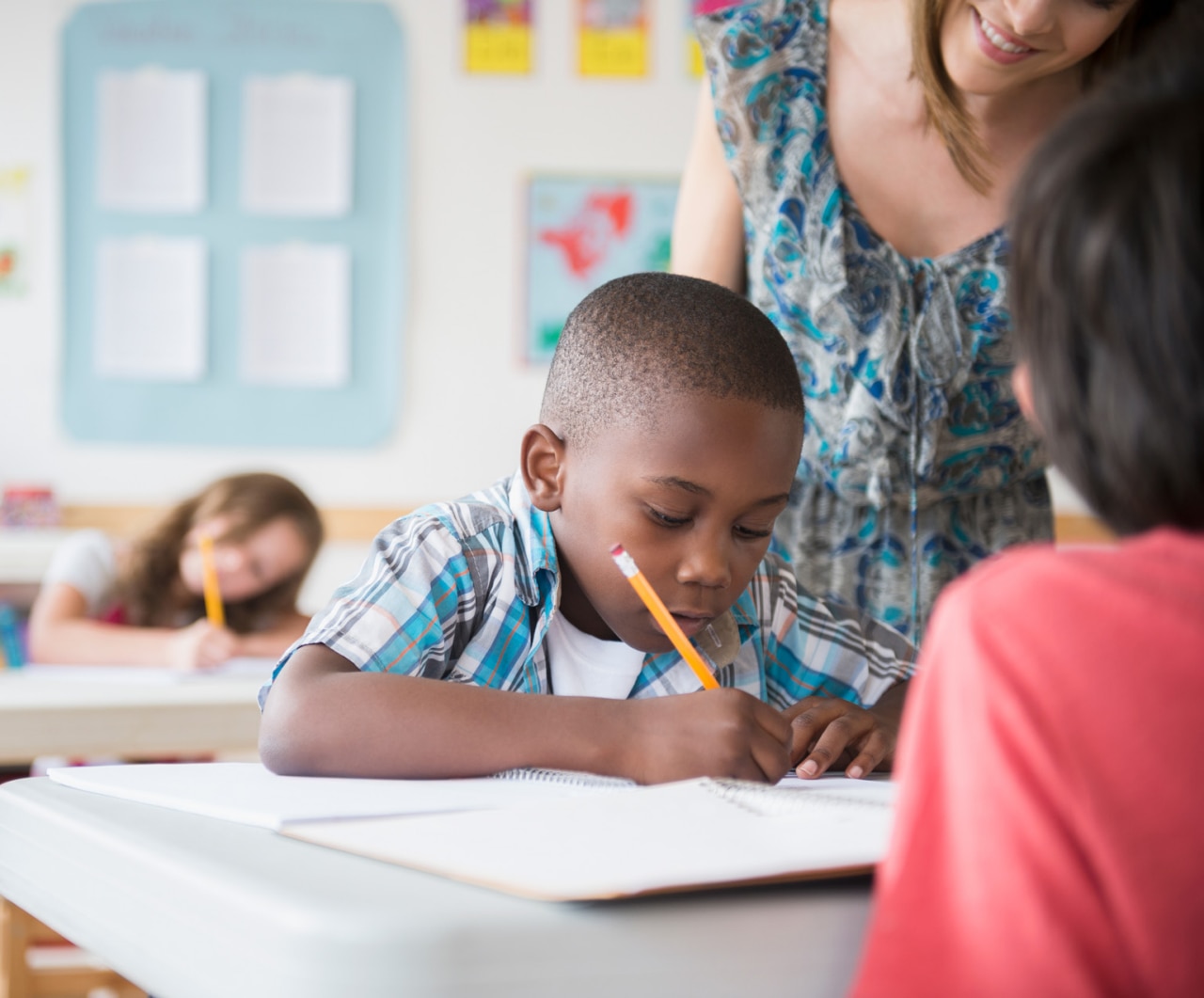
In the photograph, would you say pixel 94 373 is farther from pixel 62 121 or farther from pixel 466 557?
pixel 466 557

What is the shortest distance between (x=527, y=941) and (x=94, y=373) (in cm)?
282

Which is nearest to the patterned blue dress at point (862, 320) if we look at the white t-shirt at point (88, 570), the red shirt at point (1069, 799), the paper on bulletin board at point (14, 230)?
the red shirt at point (1069, 799)

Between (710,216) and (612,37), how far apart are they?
1845 mm

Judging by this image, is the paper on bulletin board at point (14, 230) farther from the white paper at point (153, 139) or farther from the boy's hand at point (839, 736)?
the boy's hand at point (839, 736)

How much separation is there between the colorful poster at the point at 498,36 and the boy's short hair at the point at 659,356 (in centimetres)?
206

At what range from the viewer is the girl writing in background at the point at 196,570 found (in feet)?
7.90

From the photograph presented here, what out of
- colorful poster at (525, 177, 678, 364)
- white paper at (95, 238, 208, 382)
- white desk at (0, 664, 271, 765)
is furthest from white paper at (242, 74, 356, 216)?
white desk at (0, 664, 271, 765)

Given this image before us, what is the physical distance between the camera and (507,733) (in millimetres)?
784

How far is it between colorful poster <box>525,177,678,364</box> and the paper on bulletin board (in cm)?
115

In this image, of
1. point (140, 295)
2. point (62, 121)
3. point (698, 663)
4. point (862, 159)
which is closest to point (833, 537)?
point (862, 159)

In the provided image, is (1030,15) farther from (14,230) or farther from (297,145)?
(14,230)

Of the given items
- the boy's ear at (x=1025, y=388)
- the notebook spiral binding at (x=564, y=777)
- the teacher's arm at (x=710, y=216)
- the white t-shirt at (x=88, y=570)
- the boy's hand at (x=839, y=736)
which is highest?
the teacher's arm at (x=710, y=216)

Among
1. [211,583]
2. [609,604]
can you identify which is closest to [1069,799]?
[609,604]

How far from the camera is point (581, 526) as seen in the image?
3.38ft
